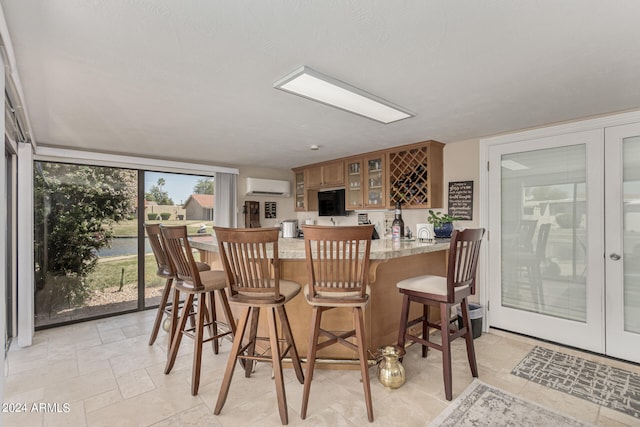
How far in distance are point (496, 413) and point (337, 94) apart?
7.78 ft

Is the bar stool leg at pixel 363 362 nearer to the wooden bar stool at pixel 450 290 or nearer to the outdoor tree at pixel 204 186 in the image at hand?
the wooden bar stool at pixel 450 290

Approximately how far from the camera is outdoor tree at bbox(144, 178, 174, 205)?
14.3ft

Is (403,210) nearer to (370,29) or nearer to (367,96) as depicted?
(367,96)

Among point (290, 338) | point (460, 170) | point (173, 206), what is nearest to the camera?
point (290, 338)

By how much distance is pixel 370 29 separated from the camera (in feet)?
4.88

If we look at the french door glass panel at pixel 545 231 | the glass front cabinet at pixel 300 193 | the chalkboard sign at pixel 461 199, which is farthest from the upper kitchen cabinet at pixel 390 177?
the french door glass panel at pixel 545 231

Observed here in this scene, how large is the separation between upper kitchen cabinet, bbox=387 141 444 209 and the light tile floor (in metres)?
1.67

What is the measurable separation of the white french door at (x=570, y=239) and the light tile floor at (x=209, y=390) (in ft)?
0.99

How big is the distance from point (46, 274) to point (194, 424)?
3.08 m

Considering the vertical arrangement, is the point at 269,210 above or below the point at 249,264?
above

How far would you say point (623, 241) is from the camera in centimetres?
272

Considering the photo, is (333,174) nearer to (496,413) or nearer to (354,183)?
(354,183)

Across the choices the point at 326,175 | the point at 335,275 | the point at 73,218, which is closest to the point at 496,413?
the point at 335,275

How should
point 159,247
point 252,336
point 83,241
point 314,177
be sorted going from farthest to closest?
point 314,177 < point 83,241 < point 159,247 < point 252,336
